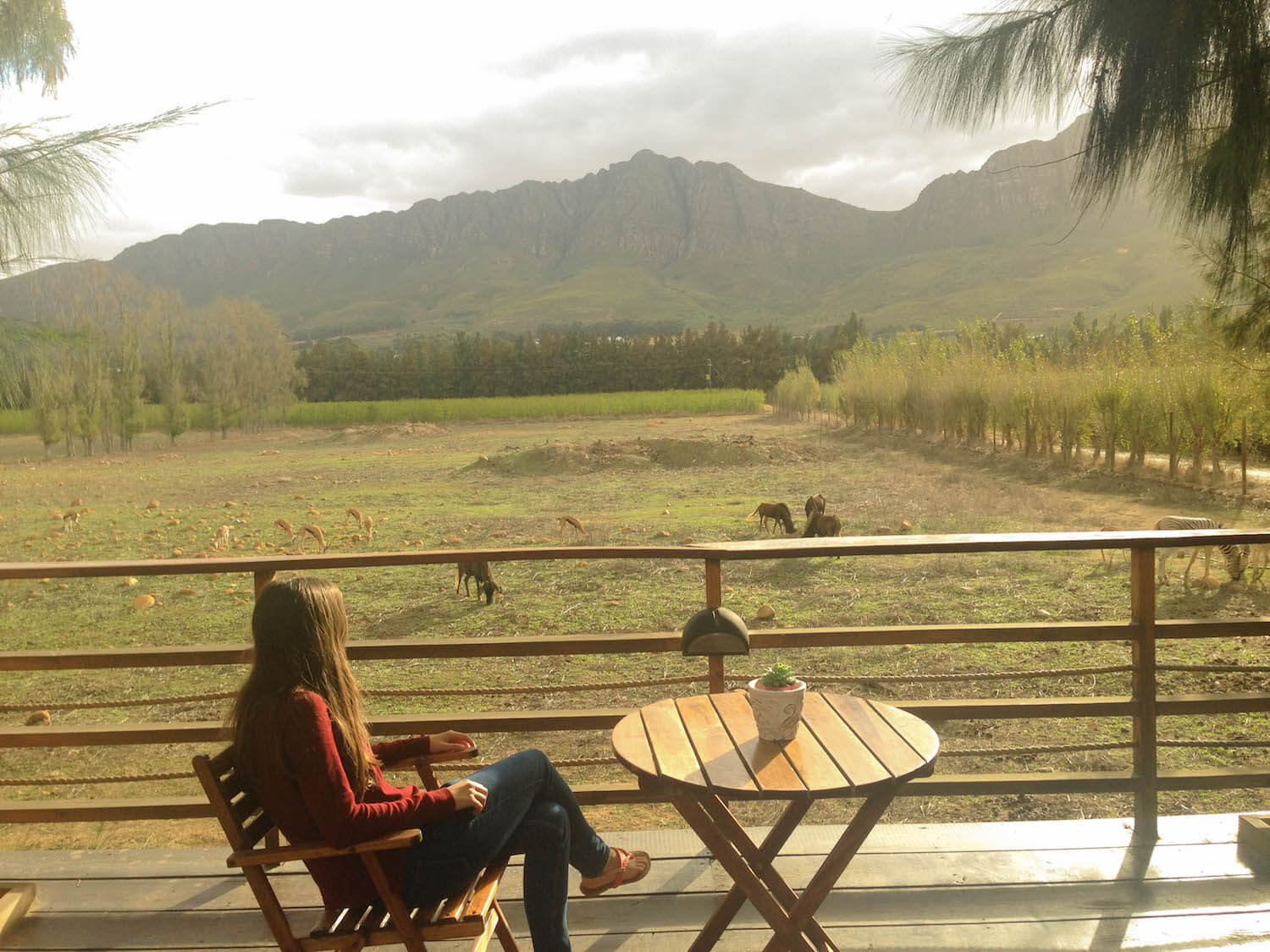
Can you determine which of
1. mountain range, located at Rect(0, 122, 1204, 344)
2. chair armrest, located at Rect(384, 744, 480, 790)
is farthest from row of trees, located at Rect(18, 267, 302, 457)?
mountain range, located at Rect(0, 122, 1204, 344)

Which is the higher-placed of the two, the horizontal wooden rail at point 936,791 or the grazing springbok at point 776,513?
the horizontal wooden rail at point 936,791

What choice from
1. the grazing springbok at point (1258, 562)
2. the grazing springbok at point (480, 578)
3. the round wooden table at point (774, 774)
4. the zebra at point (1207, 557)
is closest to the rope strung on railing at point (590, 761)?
the round wooden table at point (774, 774)

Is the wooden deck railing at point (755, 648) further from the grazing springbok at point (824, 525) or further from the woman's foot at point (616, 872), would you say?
the grazing springbok at point (824, 525)

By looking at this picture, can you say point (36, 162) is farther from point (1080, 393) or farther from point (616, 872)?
point (1080, 393)

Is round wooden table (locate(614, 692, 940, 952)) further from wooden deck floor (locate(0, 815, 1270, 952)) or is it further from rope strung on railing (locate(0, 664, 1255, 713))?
rope strung on railing (locate(0, 664, 1255, 713))

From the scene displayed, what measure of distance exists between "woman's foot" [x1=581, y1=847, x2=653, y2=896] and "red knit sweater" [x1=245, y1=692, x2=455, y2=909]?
23.6 inches

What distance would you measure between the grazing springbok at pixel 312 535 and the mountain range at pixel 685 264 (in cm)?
8452

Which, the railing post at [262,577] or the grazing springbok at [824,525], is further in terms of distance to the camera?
the grazing springbok at [824,525]

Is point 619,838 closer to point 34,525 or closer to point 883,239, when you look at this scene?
point 34,525

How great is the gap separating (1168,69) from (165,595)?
9795 millimetres

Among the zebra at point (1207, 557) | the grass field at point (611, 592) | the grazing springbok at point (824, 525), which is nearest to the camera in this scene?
the grass field at point (611, 592)

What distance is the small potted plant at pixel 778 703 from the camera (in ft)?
6.76

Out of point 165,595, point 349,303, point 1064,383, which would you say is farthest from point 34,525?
point 349,303

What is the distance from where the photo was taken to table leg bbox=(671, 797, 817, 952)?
194cm
